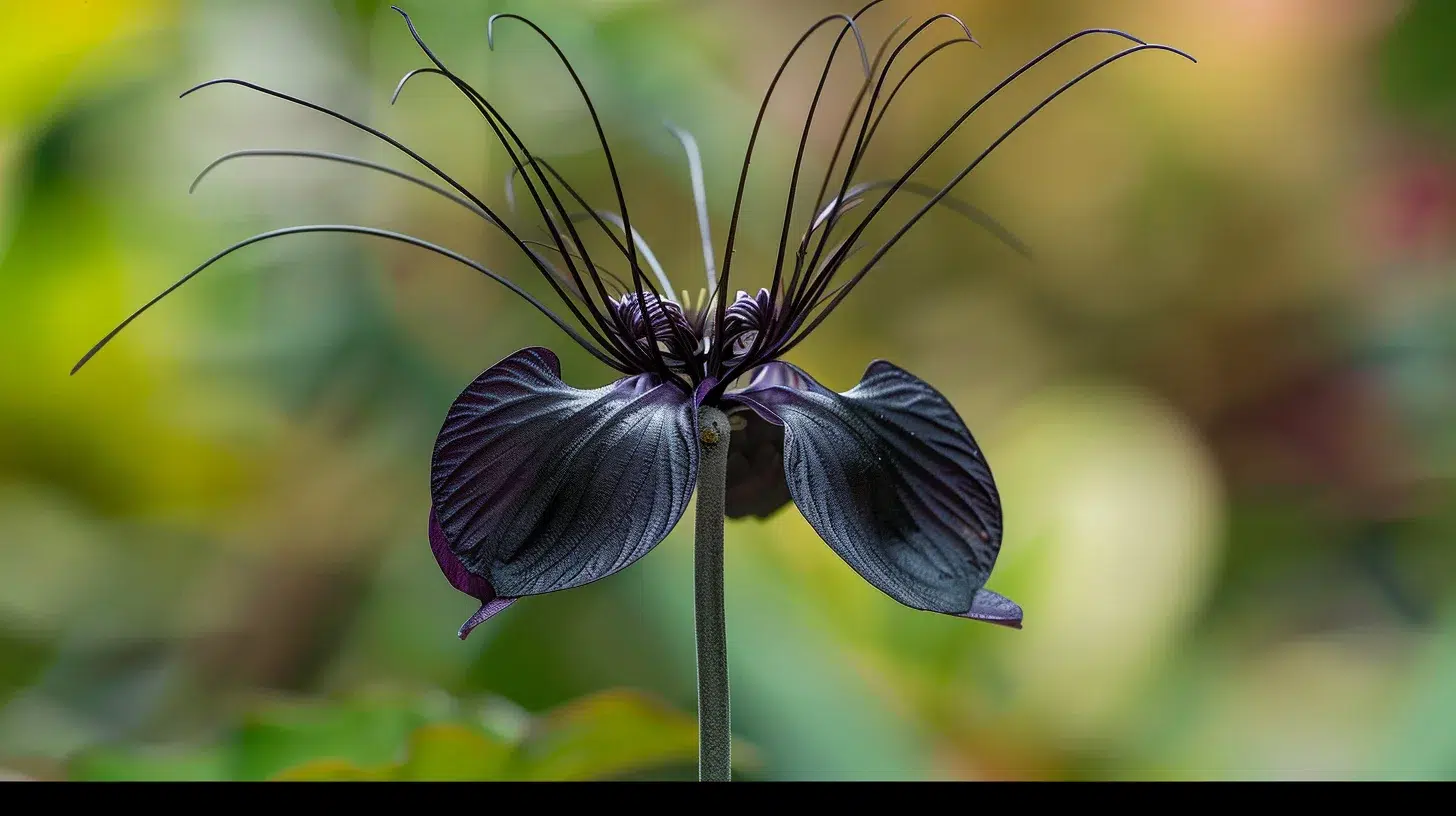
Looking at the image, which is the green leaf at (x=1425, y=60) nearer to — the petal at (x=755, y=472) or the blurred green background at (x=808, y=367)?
the blurred green background at (x=808, y=367)

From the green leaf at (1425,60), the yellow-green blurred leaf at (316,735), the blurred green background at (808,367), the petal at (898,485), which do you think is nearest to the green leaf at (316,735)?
the yellow-green blurred leaf at (316,735)

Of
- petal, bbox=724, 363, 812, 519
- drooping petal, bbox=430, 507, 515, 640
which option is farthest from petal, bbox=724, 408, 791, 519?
drooping petal, bbox=430, 507, 515, 640

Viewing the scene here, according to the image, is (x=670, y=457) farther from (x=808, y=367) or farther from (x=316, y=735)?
(x=808, y=367)

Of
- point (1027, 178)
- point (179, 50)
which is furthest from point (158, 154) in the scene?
point (1027, 178)

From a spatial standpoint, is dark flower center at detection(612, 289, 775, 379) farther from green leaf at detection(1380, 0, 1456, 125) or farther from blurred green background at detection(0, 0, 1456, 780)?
green leaf at detection(1380, 0, 1456, 125)

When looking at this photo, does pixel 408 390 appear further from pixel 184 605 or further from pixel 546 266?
pixel 546 266

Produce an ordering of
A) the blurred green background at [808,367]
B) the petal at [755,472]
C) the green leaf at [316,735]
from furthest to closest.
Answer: the blurred green background at [808,367]
the green leaf at [316,735]
the petal at [755,472]

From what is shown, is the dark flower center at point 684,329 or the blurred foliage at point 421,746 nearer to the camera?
the dark flower center at point 684,329
